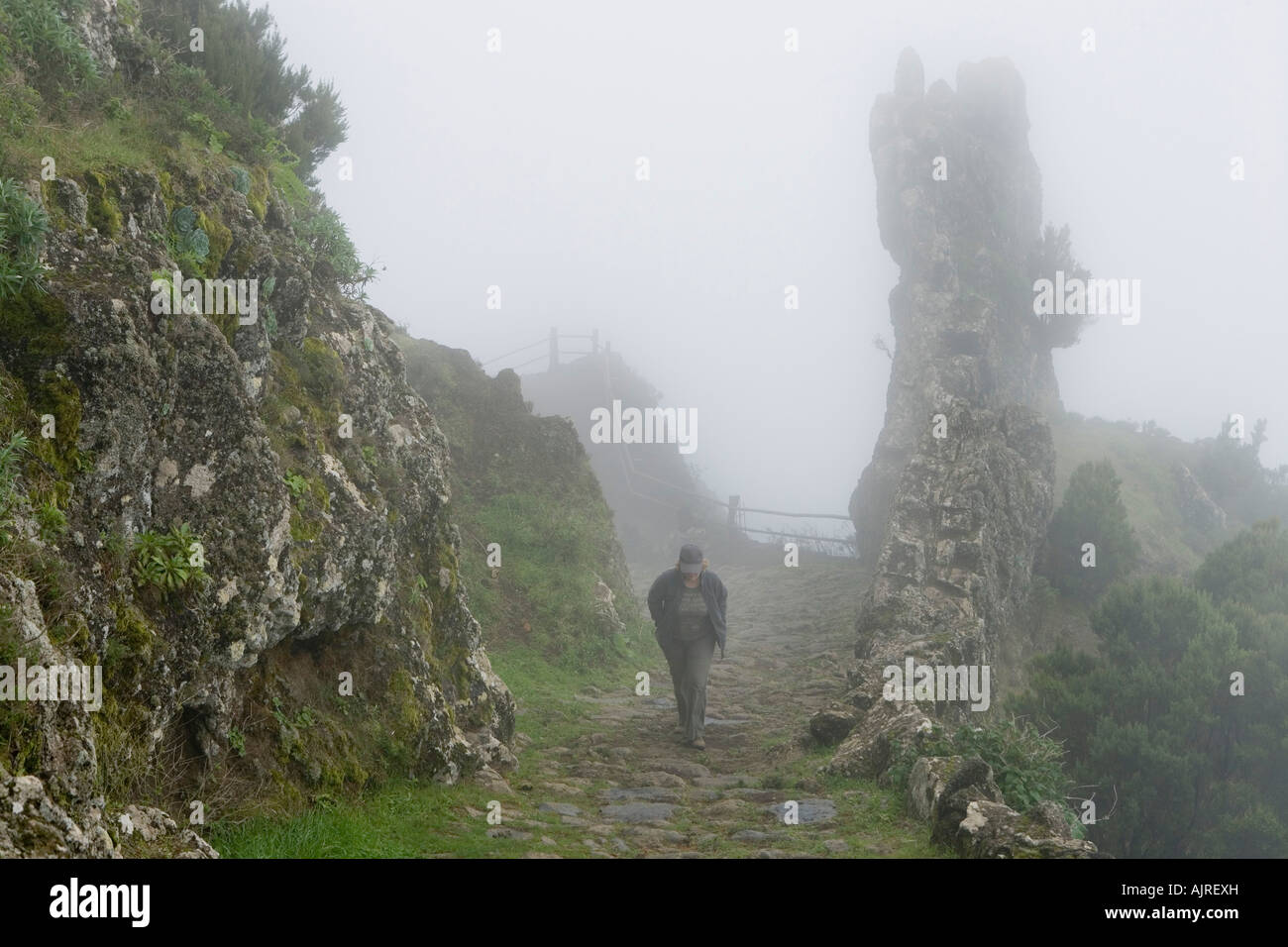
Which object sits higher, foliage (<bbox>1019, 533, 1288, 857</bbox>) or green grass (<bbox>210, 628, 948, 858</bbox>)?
green grass (<bbox>210, 628, 948, 858</bbox>)

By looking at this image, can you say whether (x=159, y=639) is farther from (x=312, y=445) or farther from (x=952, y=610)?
(x=952, y=610)

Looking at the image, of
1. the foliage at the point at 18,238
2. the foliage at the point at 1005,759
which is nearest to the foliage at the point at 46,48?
the foliage at the point at 18,238

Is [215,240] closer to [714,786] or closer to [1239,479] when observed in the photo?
[714,786]

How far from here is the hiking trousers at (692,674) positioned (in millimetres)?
11836

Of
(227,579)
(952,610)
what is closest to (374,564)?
(227,579)

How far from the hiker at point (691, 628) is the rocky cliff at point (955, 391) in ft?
7.09

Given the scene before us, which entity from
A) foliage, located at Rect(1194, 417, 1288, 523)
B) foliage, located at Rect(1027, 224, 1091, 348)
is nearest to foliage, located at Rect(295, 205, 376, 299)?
foliage, located at Rect(1027, 224, 1091, 348)

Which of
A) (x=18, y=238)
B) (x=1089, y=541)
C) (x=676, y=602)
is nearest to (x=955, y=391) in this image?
(x=1089, y=541)

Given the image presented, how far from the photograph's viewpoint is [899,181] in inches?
1599

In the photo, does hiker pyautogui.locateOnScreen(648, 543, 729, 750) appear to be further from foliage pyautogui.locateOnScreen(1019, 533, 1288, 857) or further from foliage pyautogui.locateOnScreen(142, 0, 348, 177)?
foliage pyautogui.locateOnScreen(1019, 533, 1288, 857)

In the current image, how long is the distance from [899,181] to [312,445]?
37168mm

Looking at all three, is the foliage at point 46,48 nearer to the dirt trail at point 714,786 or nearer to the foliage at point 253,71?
the foliage at point 253,71

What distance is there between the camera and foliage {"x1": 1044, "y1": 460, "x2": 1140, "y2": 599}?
94.0 ft

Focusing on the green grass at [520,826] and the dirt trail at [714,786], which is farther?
the dirt trail at [714,786]
